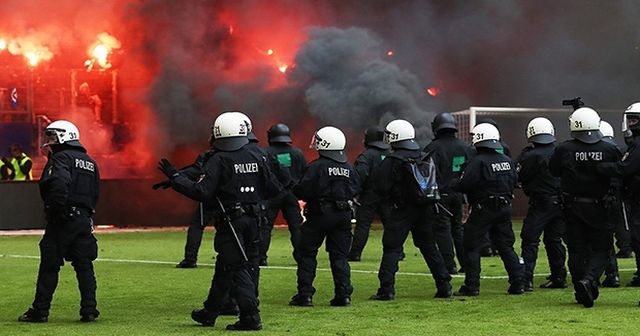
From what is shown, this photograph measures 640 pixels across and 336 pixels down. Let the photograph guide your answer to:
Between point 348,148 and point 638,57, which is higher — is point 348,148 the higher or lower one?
the lower one

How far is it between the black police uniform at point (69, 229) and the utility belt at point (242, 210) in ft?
5.30

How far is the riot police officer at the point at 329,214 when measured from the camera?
1266 centimetres

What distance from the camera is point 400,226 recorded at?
43.0ft

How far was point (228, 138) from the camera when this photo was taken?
423 inches

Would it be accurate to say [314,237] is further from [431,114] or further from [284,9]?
[284,9]

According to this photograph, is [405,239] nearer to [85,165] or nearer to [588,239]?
[588,239]

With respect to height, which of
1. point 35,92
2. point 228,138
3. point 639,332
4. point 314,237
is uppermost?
point 35,92

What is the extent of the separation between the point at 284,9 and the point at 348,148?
4.04 meters

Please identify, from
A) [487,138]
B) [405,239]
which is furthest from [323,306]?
[487,138]

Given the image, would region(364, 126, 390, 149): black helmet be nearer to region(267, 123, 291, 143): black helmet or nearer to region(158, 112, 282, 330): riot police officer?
region(267, 123, 291, 143): black helmet

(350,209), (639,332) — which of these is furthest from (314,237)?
(639,332)

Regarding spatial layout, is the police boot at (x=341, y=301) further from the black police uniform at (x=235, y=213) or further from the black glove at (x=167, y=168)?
the black glove at (x=167, y=168)

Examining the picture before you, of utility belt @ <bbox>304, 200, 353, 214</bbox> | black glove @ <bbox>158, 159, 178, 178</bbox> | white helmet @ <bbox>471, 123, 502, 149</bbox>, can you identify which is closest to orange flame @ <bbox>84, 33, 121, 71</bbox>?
white helmet @ <bbox>471, 123, 502, 149</bbox>

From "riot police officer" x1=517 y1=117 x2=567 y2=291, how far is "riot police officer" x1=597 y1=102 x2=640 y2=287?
1186mm
